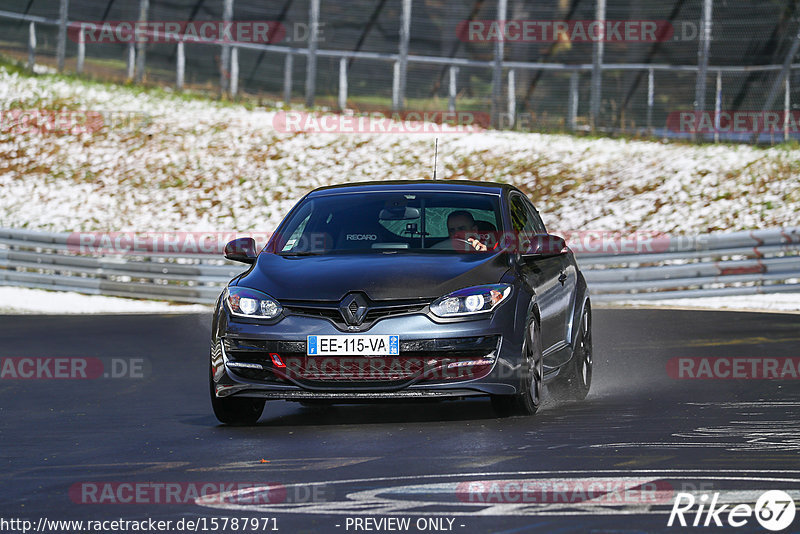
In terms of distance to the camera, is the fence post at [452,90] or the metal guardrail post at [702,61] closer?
the metal guardrail post at [702,61]

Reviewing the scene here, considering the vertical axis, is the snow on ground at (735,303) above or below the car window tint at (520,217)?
below

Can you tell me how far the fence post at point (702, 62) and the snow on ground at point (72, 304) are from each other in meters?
10.6

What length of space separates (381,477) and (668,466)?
140cm

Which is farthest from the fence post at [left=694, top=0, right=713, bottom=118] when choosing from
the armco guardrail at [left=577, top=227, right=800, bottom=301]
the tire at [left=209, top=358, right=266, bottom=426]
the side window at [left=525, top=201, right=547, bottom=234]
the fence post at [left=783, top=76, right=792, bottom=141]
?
the tire at [left=209, top=358, right=266, bottom=426]

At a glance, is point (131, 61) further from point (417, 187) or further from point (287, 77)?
point (417, 187)

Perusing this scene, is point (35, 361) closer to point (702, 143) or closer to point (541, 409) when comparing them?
point (541, 409)

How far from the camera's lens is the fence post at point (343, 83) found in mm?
31359

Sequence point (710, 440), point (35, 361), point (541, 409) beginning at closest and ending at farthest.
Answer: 1. point (710, 440)
2. point (541, 409)
3. point (35, 361)

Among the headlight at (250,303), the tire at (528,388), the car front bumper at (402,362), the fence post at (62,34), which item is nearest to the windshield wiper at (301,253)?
the headlight at (250,303)

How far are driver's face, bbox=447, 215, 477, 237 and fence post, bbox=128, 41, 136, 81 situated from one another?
25.4 metres

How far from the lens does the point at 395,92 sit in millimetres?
30625

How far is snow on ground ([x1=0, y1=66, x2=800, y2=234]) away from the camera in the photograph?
2603cm

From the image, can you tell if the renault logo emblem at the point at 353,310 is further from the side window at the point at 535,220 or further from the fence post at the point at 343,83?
the fence post at the point at 343,83

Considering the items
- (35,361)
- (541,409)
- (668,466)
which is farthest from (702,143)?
(668,466)
